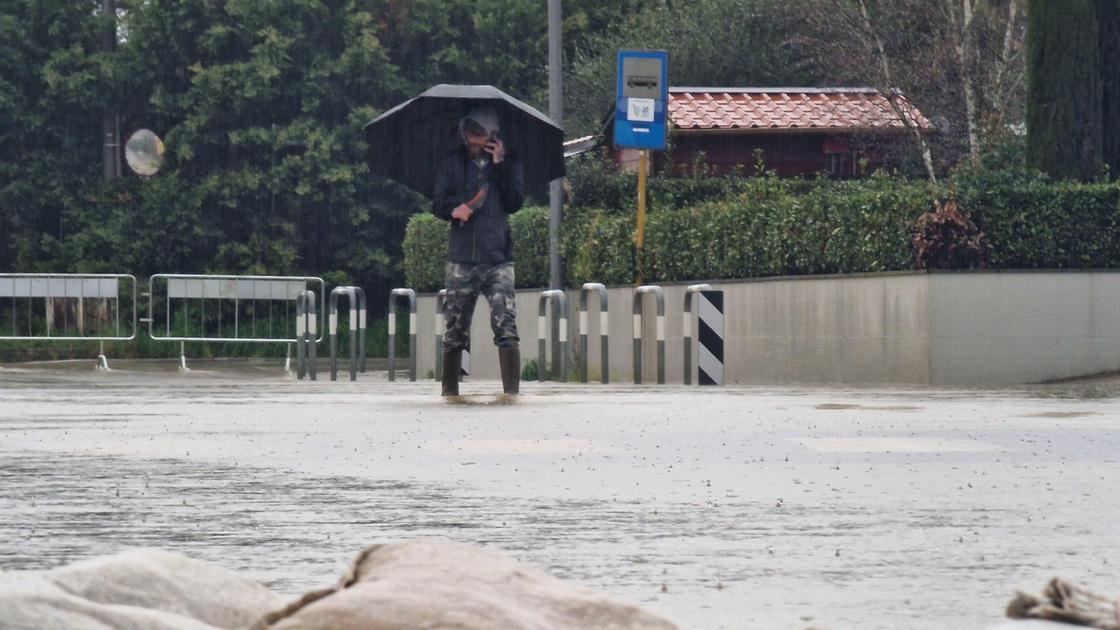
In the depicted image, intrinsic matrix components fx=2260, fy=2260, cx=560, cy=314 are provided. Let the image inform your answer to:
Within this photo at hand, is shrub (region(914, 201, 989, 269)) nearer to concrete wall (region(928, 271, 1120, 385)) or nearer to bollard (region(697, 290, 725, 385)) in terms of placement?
concrete wall (region(928, 271, 1120, 385))

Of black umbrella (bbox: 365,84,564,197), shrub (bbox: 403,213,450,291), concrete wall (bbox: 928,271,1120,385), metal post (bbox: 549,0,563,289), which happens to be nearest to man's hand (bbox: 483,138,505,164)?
black umbrella (bbox: 365,84,564,197)

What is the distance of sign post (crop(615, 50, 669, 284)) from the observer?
2491 centimetres

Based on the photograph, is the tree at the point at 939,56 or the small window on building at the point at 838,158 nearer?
the tree at the point at 939,56

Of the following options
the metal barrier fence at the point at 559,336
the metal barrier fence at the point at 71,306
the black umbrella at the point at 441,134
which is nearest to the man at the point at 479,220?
the black umbrella at the point at 441,134

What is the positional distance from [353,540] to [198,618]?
3.46m

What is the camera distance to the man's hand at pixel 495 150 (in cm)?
1549

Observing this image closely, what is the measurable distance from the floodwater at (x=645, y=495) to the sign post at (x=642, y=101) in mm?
10071

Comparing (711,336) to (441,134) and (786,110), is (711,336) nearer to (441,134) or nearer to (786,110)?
(441,134)

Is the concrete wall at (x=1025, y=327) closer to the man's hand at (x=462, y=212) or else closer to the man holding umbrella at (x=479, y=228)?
the man holding umbrella at (x=479, y=228)

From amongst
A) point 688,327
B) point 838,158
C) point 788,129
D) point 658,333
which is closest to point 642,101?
point 688,327

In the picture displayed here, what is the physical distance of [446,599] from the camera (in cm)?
317

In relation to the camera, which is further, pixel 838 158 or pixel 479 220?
pixel 838 158

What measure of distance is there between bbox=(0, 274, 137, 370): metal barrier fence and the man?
16.5m

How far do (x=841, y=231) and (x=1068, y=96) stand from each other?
9.22 ft
